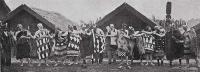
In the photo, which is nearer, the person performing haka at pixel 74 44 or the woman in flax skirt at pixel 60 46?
the person performing haka at pixel 74 44

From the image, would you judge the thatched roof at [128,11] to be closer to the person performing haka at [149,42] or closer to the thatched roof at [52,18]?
the person performing haka at [149,42]

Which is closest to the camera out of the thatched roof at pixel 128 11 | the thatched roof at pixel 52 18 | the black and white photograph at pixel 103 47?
the black and white photograph at pixel 103 47

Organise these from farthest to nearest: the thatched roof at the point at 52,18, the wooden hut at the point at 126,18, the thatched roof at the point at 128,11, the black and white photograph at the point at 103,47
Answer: the thatched roof at the point at 52,18 < the wooden hut at the point at 126,18 < the thatched roof at the point at 128,11 < the black and white photograph at the point at 103,47

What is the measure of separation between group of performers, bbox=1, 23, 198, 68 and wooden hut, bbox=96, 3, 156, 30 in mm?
4013

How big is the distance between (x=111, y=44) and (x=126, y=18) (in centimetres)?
580

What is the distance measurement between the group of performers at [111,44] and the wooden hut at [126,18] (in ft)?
13.2

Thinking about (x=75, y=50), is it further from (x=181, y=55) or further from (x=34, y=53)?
(x=181, y=55)

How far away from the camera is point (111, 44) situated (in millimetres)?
18328

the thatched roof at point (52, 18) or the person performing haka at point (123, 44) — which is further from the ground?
the thatched roof at point (52, 18)

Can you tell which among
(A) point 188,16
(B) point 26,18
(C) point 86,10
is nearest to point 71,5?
(C) point 86,10

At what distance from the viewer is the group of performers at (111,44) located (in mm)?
17438

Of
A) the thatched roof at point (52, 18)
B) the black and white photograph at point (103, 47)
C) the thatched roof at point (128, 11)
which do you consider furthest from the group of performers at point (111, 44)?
the thatched roof at point (52, 18)

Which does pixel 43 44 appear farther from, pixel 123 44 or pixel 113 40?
pixel 123 44

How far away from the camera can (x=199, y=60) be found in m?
17.5
